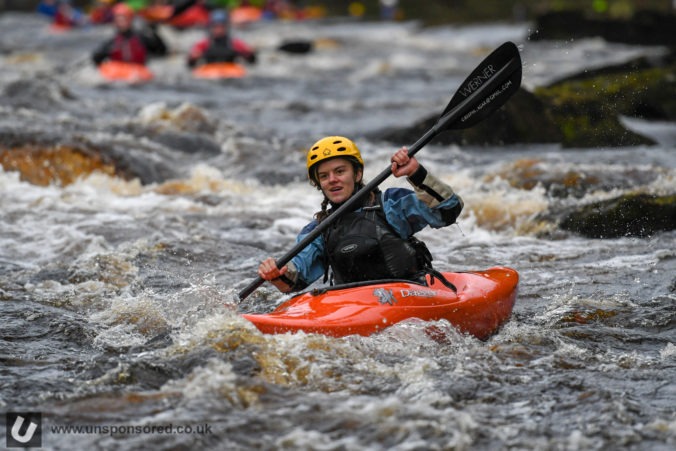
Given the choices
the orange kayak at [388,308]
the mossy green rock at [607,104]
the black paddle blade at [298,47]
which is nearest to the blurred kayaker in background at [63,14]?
the black paddle blade at [298,47]

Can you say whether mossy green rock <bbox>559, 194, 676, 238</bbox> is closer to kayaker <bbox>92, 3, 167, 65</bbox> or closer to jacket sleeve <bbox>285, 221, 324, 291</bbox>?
jacket sleeve <bbox>285, 221, 324, 291</bbox>

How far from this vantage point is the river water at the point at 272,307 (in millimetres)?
3414

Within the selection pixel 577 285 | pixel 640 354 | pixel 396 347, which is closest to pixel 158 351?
pixel 396 347

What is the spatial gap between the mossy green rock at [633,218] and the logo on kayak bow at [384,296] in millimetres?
3045

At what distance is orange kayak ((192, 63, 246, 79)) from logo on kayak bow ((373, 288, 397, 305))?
1262cm

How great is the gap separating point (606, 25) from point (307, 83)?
364 inches

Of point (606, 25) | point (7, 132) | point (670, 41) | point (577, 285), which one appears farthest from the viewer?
point (606, 25)

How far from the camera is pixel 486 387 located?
12.2 feet

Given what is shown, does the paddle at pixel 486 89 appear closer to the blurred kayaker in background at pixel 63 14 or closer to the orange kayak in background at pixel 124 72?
the orange kayak in background at pixel 124 72

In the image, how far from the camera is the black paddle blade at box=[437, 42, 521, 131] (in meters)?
4.96

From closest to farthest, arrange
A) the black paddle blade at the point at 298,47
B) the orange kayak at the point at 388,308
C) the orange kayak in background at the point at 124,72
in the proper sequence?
the orange kayak at the point at 388,308
the orange kayak in background at the point at 124,72
the black paddle blade at the point at 298,47

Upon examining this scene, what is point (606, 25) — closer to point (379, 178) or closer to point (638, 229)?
point (638, 229)

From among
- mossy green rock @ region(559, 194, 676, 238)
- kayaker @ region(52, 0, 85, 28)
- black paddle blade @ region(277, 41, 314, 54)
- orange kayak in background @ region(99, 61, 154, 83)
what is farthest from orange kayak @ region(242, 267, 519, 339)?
kayaker @ region(52, 0, 85, 28)

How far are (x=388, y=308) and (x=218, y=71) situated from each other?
12.9 m
